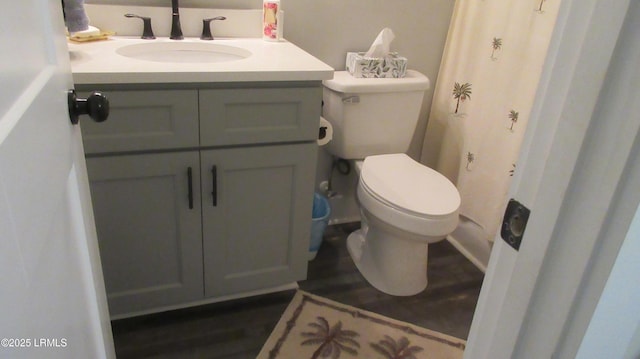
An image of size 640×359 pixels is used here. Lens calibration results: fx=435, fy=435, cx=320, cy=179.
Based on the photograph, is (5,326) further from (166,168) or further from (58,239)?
(166,168)

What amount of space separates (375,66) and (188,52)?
0.74 m

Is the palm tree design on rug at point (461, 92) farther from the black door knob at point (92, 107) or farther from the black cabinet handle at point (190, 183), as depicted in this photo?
the black door knob at point (92, 107)

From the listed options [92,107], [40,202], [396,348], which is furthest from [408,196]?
[40,202]

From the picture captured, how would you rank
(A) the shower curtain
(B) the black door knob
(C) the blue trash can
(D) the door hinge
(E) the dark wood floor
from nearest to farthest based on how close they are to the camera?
(D) the door hinge, (B) the black door knob, (E) the dark wood floor, (A) the shower curtain, (C) the blue trash can

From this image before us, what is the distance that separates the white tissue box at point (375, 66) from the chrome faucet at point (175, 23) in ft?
2.24

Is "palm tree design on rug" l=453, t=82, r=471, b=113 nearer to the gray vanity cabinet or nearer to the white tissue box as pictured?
the white tissue box

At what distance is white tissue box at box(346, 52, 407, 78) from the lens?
178cm

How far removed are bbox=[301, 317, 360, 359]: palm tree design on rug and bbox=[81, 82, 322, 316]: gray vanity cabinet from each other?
255 mm

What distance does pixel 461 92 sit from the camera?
1933 millimetres

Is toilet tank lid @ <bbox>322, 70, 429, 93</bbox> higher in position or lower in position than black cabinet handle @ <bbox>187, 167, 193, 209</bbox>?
higher

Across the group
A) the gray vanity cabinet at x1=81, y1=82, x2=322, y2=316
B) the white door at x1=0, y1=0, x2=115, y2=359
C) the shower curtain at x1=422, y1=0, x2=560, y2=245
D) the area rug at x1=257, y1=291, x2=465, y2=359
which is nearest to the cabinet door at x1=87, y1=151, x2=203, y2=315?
the gray vanity cabinet at x1=81, y1=82, x2=322, y2=316

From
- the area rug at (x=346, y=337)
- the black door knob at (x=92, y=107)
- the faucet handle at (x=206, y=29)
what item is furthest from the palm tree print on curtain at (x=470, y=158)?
the black door knob at (x=92, y=107)

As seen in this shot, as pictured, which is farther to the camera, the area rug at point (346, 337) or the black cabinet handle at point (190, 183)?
the area rug at point (346, 337)

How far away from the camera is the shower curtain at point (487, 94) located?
158cm
